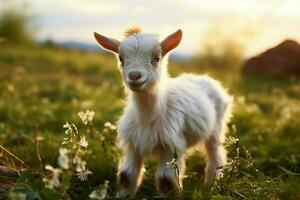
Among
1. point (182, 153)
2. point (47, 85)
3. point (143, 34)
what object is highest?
point (47, 85)

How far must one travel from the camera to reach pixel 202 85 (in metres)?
5.69

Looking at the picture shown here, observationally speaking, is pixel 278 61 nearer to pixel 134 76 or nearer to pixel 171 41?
pixel 171 41

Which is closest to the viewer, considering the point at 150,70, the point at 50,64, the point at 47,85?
the point at 150,70

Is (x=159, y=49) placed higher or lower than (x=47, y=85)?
lower

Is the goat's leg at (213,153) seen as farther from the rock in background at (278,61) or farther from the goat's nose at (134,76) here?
the rock in background at (278,61)

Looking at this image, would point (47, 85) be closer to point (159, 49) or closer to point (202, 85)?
point (202, 85)

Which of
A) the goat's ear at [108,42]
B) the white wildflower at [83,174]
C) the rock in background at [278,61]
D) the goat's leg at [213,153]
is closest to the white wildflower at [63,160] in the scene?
the white wildflower at [83,174]

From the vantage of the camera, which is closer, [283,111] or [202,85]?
[202,85]

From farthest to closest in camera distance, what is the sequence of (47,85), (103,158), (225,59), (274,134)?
(225,59), (47,85), (274,134), (103,158)

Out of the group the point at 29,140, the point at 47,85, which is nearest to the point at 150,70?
the point at 29,140

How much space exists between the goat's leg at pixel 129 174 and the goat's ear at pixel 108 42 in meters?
0.88

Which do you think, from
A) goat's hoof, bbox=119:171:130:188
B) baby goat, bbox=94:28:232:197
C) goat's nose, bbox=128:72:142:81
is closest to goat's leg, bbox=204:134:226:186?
baby goat, bbox=94:28:232:197

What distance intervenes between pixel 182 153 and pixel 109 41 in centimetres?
111

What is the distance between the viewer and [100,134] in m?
5.22
